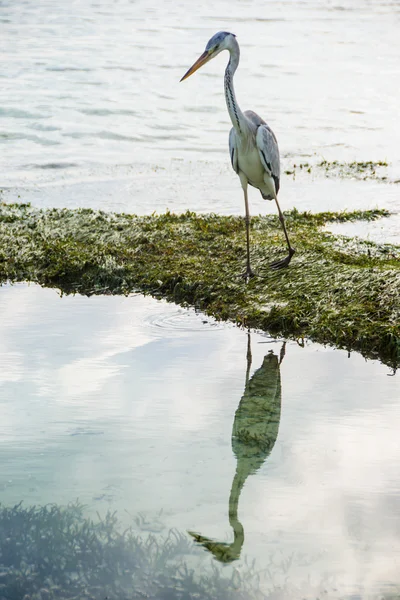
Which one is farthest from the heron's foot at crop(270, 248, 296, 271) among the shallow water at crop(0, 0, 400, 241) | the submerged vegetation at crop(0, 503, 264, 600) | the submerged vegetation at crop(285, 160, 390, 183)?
the submerged vegetation at crop(285, 160, 390, 183)

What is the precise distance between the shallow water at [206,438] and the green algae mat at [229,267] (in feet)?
0.97

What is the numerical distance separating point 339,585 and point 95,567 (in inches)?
42.9

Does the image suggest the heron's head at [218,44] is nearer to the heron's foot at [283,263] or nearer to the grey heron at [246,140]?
the grey heron at [246,140]

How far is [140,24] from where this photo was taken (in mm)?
37031

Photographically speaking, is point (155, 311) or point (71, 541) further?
point (155, 311)

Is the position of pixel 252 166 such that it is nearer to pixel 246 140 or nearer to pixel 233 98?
pixel 246 140

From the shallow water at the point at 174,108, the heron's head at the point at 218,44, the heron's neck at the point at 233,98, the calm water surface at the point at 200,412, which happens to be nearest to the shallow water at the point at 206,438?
the calm water surface at the point at 200,412

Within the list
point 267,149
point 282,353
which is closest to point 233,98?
point 267,149

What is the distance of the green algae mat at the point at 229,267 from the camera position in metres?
6.41

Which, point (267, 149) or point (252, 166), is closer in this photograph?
point (267, 149)

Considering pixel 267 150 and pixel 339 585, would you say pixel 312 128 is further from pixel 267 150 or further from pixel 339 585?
pixel 339 585

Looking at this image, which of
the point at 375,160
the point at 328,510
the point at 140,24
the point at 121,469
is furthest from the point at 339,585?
the point at 140,24

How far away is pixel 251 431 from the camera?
485 centimetres

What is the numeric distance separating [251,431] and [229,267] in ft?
9.94
